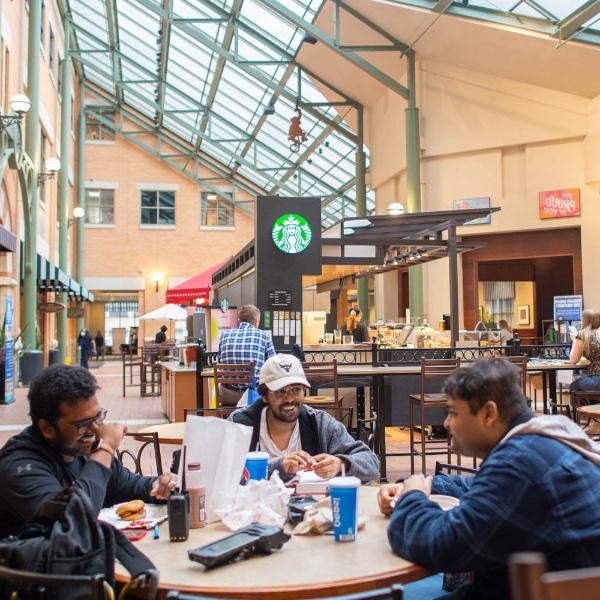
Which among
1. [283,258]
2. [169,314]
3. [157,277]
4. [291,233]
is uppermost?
[157,277]

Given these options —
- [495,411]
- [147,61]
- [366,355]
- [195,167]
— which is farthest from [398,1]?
[195,167]

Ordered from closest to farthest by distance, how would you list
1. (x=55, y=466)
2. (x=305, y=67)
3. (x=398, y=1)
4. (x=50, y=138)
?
(x=55, y=466) → (x=398, y=1) → (x=305, y=67) → (x=50, y=138)

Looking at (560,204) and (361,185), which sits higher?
(361,185)

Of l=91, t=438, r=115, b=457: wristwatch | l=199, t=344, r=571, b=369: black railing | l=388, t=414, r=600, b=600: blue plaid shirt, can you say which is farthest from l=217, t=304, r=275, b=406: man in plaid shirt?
l=388, t=414, r=600, b=600: blue plaid shirt

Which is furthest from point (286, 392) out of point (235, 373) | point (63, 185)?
point (63, 185)

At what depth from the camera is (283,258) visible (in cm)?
917

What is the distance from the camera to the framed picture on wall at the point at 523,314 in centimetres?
1775

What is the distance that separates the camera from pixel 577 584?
1.16 metres

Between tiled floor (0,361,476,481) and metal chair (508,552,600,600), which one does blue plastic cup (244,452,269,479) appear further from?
tiled floor (0,361,476,481)

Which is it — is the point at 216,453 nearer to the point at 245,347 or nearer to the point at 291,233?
the point at 245,347

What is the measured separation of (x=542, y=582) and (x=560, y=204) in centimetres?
1378

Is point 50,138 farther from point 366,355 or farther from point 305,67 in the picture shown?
point 366,355

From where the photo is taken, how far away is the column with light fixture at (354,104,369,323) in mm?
18516

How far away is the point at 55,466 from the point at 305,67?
16.6 m
